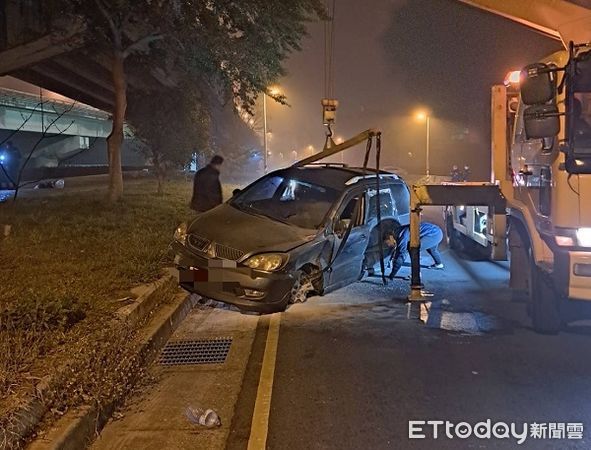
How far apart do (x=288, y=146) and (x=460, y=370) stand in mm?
98136

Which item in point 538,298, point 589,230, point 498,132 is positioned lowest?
point 538,298

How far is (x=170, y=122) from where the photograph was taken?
18.7m

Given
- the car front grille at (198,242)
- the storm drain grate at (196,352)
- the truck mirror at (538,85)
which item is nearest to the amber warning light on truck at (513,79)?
the truck mirror at (538,85)

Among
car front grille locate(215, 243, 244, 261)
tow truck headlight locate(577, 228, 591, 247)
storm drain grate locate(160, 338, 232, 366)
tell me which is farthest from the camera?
car front grille locate(215, 243, 244, 261)

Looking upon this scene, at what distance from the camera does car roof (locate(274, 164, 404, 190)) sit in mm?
8125

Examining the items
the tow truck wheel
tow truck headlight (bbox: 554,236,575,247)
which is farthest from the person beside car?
tow truck headlight (bbox: 554,236,575,247)

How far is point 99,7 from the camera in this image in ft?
45.6

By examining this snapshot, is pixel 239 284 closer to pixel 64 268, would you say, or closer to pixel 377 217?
pixel 377 217

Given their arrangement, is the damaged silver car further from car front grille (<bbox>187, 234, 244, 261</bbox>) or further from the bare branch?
the bare branch

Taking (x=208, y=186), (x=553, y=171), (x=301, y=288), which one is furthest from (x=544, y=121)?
(x=208, y=186)

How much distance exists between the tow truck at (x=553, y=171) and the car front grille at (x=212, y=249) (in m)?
3.18

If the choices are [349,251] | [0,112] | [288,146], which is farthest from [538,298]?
[288,146]

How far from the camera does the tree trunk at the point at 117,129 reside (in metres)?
15.3

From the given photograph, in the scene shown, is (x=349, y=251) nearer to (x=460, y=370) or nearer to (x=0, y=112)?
(x=460, y=370)
